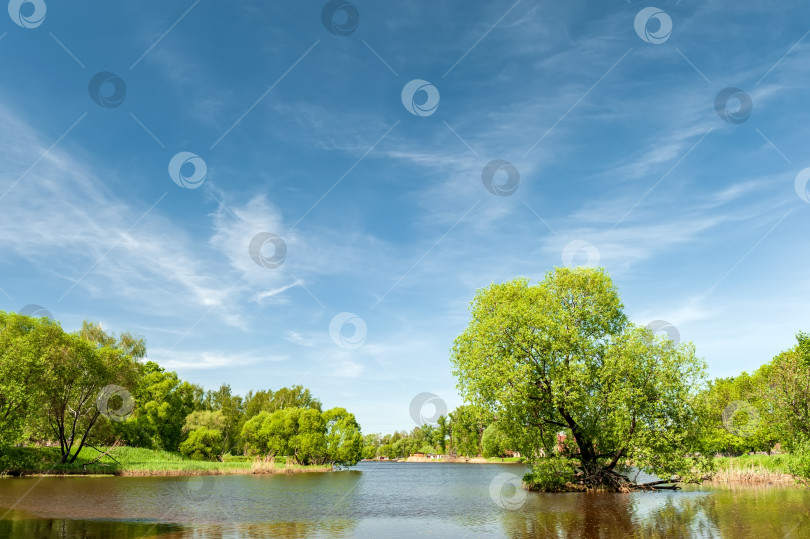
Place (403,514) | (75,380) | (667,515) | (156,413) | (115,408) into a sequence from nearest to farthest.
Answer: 1. (667,515)
2. (403,514)
3. (75,380)
4. (115,408)
5. (156,413)

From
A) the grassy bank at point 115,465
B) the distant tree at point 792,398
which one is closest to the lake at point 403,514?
the distant tree at point 792,398

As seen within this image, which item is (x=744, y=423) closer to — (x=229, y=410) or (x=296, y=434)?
(x=296, y=434)

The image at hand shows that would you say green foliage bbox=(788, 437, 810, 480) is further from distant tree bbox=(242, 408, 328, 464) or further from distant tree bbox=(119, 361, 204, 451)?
distant tree bbox=(119, 361, 204, 451)

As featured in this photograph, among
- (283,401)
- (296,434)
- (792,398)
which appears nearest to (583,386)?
(792,398)

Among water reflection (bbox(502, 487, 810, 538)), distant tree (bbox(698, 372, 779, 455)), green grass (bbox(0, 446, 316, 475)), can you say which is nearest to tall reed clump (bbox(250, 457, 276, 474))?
green grass (bbox(0, 446, 316, 475))

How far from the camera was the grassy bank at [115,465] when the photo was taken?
190ft

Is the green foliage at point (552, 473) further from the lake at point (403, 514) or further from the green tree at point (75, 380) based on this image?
the green tree at point (75, 380)

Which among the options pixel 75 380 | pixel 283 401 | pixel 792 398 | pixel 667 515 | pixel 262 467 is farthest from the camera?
pixel 283 401

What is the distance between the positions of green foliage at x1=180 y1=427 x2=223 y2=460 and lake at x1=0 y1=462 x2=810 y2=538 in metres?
50.5

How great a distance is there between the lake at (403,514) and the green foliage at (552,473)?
1809 mm

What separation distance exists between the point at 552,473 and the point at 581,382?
843cm

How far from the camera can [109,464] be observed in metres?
66.8

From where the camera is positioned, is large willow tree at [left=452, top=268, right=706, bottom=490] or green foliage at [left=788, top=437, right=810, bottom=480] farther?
large willow tree at [left=452, top=268, right=706, bottom=490]

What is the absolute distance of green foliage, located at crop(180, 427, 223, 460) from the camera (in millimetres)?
90938
